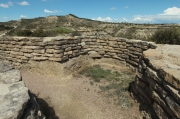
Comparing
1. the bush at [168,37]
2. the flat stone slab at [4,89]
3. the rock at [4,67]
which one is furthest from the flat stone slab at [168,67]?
the bush at [168,37]

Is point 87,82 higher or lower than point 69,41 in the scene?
lower

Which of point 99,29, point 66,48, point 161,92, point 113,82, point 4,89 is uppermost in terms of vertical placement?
point 4,89

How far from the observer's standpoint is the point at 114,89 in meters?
4.80

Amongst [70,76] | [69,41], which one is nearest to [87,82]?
[70,76]

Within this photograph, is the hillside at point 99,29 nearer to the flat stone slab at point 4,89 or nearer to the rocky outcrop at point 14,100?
the rocky outcrop at point 14,100

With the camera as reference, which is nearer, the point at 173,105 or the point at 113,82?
the point at 173,105

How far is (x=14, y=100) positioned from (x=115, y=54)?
16.2 ft

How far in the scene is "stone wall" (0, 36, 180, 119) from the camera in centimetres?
286

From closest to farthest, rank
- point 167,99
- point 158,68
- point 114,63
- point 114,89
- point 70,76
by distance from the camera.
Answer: point 167,99 → point 158,68 → point 114,89 → point 70,76 → point 114,63

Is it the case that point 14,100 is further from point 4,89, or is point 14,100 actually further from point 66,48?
point 66,48

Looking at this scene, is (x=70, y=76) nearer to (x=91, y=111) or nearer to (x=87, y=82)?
(x=87, y=82)

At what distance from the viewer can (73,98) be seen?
438 cm

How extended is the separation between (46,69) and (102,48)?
244 cm

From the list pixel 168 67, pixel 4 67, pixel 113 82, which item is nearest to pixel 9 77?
pixel 4 67
